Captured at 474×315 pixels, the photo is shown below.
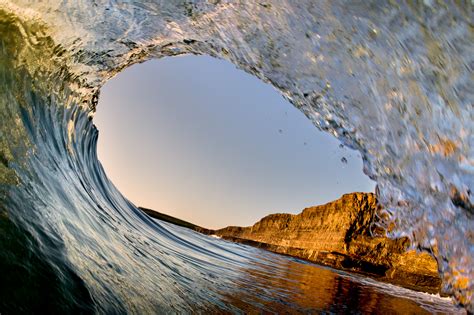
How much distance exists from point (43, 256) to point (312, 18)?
213cm

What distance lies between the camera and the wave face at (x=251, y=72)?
5.27ft

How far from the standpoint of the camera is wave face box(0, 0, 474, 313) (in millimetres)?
1607

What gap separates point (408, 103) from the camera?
193cm

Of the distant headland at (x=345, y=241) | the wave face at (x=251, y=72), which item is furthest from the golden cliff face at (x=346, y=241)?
the wave face at (x=251, y=72)

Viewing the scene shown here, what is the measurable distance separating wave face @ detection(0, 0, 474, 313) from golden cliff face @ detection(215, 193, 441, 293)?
97.6 ft

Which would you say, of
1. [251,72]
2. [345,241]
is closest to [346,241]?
[345,241]

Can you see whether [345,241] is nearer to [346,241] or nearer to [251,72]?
[346,241]

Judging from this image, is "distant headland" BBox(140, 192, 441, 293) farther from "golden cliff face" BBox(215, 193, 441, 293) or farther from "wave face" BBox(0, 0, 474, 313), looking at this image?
"wave face" BBox(0, 0, 474, 313)

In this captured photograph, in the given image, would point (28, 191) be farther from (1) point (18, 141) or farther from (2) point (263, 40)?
(2) point (263, 40)

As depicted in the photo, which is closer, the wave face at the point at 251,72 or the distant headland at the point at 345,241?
the wave face at the point at 251,72

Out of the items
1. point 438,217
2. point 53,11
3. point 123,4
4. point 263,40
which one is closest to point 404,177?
→ point 438,217

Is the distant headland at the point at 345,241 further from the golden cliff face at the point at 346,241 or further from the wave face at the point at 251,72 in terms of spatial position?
the wave face at the point at 251,72

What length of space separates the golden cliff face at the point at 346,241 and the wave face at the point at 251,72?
2973 centimetres

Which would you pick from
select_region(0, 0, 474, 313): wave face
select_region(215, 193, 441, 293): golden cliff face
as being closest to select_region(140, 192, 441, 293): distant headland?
select_region(215, 193, 441, 293): golden cliff face
